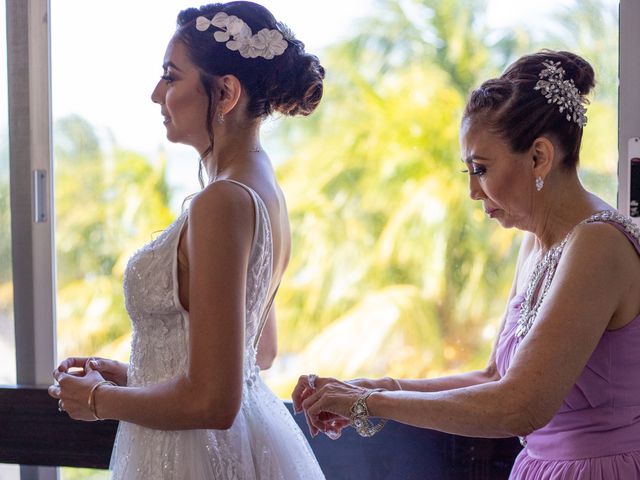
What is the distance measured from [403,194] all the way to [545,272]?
0.85 meters

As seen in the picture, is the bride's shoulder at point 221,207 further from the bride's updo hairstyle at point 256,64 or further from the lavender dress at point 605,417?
the lavender dress at point 605,417

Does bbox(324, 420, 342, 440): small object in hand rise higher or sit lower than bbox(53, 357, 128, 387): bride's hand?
lower

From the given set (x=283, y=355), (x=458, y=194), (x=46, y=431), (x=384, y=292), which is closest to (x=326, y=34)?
(x=458, y=194)

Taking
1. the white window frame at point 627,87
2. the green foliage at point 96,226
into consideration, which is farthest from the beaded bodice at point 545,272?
the green foliage at point 96,226

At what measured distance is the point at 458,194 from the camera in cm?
230

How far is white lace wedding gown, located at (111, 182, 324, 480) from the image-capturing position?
1.51 meters

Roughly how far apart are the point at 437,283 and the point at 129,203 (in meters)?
0.96

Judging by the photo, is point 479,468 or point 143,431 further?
point 479,468

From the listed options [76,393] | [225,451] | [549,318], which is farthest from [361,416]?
[76,393]

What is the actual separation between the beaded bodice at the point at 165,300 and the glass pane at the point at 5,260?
1.13m

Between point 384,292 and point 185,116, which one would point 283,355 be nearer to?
point 384,292

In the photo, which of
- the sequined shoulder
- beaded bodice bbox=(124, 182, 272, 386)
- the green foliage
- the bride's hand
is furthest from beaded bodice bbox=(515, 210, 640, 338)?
the green foliage

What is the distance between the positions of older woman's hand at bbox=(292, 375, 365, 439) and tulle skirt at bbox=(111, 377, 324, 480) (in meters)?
0.08

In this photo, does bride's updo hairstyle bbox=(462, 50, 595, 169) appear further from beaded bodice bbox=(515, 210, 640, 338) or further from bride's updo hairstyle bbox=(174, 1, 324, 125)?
bride's updo hairstyle bbox=(174, 1, 324, 125)
